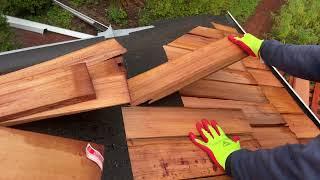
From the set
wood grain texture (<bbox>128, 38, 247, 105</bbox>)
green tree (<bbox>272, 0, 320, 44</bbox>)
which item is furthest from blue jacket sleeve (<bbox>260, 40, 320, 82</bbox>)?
green tree (<bbox>272, 0, 320, 44</bbox>)

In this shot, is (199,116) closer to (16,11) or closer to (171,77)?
(171,77)

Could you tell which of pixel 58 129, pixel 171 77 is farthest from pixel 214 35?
pixel 58 129

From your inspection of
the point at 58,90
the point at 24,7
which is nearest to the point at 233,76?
the point at 58,90

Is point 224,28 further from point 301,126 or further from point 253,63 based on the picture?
point 301,126

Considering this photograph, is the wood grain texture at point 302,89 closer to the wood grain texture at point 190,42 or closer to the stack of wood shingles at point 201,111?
the stack of wood shingles at point 201,111

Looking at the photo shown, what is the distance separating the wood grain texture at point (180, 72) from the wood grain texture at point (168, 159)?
34 centimetres

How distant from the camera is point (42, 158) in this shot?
6.49 feet

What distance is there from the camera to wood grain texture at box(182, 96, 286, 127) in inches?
115

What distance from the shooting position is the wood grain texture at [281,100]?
3.54 metres

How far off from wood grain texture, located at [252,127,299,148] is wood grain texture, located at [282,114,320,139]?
0.14 metres

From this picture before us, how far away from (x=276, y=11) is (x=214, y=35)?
5.02m

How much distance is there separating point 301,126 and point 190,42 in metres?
1.21

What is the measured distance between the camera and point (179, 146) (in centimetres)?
244

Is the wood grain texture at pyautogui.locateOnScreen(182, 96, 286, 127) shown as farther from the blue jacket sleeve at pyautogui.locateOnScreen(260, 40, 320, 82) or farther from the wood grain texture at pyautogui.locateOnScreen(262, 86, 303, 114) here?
the blue jacket sleeve at pyautogui.locateOnScreen(260, 40, 320, 82)
